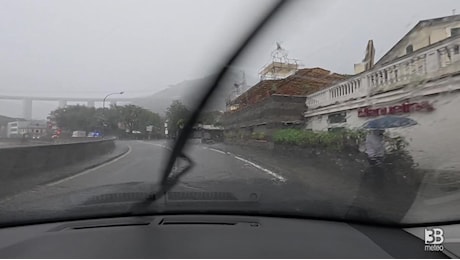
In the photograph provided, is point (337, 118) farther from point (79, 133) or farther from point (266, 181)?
point (79, 133)

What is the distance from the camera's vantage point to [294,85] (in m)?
7.13

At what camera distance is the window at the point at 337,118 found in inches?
277

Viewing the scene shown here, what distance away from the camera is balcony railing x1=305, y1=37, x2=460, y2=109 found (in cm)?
553

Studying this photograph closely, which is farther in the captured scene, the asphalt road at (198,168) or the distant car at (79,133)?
the distant car at (79,133)

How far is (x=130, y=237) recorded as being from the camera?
3922mm

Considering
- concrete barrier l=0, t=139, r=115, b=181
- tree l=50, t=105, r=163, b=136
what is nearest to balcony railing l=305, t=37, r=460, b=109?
tree l=50, t=105, r=163, b=136

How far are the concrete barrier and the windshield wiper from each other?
15.2 ft

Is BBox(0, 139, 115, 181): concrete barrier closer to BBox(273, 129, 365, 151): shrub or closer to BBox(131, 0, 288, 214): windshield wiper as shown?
BBox(131, 0, 288, 214): windshield wiper

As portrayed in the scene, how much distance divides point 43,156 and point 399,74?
33.4 feet

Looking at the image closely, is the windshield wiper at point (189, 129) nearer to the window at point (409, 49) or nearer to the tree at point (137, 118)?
the tree at point (137, 118)

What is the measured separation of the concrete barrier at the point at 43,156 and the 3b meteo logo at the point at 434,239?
8.36m

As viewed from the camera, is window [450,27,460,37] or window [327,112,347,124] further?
window [327,112,347,124]

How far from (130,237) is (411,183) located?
11.2 feet

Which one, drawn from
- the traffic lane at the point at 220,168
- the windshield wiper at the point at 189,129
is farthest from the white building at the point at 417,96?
the windshield wiper at the point at 189,129
